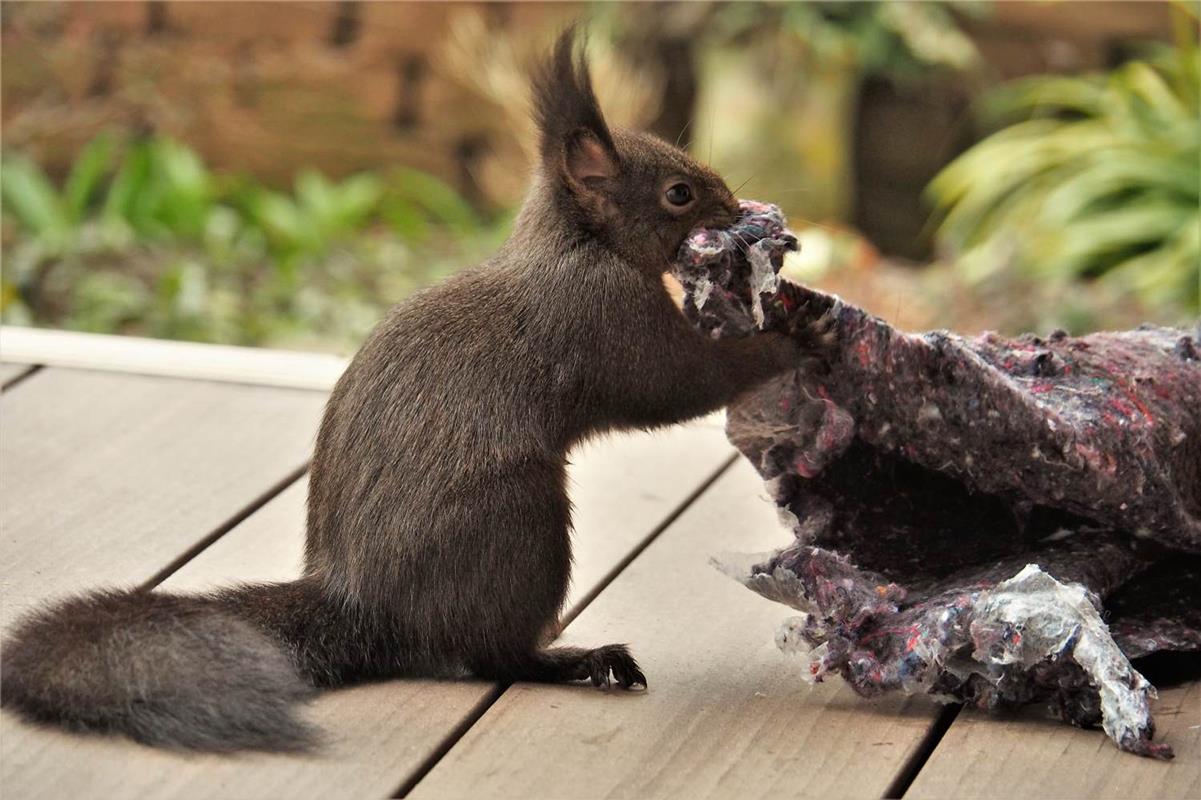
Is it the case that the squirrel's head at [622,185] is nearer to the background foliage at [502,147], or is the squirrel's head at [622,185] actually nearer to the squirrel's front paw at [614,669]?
the squirrel's front paw at [614,669]

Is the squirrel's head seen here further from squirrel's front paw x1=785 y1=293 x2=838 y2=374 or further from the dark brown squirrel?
squirrel's front paw x1=785 y1=293 x2=838 y2=374

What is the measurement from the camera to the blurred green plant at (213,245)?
570 centimetres

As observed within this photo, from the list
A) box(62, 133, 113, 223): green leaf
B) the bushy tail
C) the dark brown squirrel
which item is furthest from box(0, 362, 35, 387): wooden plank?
box(62, 133, 113, 223): green leaf

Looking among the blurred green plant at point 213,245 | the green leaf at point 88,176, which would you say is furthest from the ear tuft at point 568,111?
the green leaf at point 88,176

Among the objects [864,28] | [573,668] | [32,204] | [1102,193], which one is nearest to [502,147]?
[864,28]

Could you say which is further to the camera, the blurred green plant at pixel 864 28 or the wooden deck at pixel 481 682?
the blurred green plant at pixel 864 28

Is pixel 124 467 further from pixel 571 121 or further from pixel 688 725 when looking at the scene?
pixel 688 725

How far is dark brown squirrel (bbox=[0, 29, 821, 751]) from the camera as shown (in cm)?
204

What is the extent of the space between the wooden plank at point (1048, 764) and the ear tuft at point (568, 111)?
37.9 inches

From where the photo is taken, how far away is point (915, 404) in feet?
7.27

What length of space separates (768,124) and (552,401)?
5.20 m

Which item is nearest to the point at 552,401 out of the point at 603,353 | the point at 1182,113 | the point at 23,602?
the point at 603,353

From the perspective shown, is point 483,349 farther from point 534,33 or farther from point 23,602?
point 534,33

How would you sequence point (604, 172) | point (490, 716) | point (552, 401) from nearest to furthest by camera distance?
point (490, 716)
point (552, 401)
point (604, 172)
